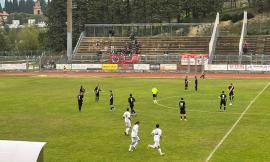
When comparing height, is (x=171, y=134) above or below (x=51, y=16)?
below

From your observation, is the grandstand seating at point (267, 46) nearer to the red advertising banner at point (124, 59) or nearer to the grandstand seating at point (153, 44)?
the grandstand seating at point (153, 44)

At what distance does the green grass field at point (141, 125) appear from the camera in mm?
24344

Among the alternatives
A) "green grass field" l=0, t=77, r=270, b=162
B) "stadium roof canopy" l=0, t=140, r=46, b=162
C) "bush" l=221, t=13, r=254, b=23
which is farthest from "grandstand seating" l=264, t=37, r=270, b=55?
"stadium roof canopy" l=0, t=140, r=46, b=162

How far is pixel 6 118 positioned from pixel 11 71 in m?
56.4

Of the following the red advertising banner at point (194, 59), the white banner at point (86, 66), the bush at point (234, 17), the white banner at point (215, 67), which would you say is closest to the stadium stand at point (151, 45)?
the white banner at point (86, 66)

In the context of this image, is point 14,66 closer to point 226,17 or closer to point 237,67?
point 237,67

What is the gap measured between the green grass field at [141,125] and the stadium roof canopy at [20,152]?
7.02 metres

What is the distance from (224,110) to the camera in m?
38.1

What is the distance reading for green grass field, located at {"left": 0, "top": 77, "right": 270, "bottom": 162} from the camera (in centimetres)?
2434

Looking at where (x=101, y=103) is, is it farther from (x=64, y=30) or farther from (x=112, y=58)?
(x=64, y=30)

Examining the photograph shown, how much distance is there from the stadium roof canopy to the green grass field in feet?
23.0

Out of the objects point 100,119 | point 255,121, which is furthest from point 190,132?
point 100,119

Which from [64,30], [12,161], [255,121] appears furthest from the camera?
[64,30]

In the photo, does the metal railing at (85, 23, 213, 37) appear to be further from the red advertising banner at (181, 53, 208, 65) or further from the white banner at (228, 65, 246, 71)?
the white banner at (228, 65, 246, 71)
